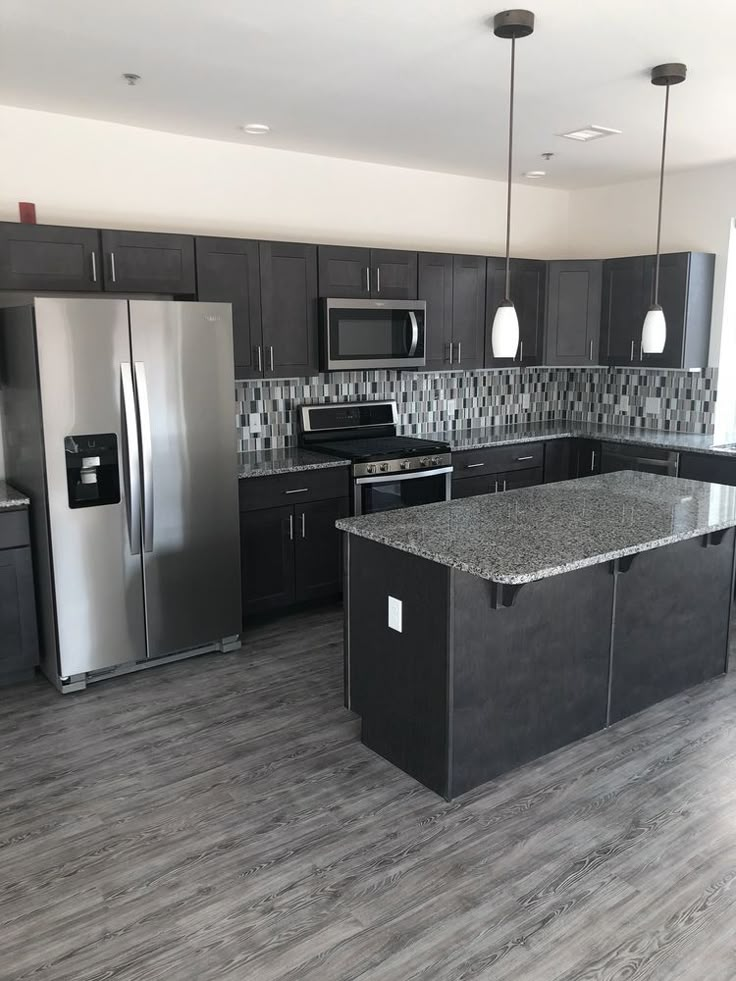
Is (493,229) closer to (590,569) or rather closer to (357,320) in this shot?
(357,320)

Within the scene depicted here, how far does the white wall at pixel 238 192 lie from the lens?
13.4 feet

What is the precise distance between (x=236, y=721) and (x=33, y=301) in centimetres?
200

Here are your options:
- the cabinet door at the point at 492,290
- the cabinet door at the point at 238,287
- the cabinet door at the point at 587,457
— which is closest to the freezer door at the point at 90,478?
the cabinet door at the point at 238,287

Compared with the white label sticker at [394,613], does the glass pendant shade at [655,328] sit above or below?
above

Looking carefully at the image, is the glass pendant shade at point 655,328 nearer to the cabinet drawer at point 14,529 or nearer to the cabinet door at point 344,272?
the cabinet door at point 344,272

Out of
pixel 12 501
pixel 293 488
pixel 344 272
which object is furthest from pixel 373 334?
pixel 12 501

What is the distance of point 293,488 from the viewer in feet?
15.0

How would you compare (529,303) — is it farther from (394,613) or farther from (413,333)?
(394,613)

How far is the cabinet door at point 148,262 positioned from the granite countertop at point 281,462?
1008 millimetres

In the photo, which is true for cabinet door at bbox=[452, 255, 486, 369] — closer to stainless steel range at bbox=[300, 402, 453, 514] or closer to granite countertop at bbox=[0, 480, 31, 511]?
stainless steel range at bbox=[300, 402, 453, 514]

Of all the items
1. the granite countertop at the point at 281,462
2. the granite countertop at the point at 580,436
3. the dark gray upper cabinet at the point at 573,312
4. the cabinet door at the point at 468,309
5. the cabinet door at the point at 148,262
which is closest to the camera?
the cabinet door at the point at 148,262

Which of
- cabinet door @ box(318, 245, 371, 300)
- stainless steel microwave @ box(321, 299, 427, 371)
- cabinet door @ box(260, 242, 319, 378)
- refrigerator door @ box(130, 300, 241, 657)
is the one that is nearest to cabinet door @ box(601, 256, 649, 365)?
stainless steel microwave @ box(321, 299, 427, 371)

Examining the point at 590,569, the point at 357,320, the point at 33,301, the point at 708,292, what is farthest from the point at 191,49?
the point at 708,292

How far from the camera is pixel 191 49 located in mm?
3104
